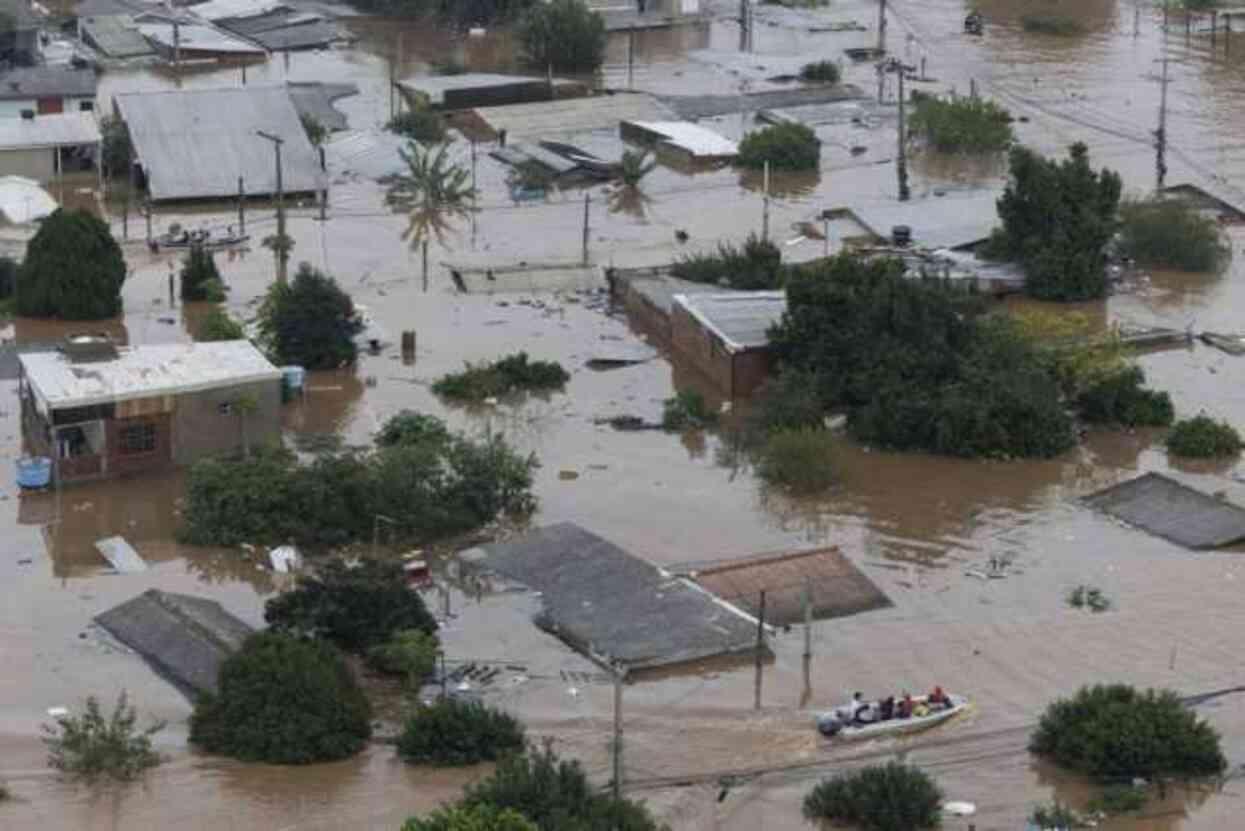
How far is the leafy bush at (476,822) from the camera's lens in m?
14.9

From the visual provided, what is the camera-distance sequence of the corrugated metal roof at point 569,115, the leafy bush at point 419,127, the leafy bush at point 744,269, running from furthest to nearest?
1. the corrugated metal roof at point 569,115
2. the leafy bush at point 419,127
3. the leafy bush at point 744,269

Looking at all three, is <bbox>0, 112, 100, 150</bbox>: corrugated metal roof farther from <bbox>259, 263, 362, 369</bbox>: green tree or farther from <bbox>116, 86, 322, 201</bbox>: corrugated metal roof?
<bbox>259, 263, 362, 369</bbox>: green tree

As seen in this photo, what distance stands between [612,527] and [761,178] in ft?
45.6

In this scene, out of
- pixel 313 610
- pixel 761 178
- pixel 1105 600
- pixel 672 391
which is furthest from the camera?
pixel 761 178

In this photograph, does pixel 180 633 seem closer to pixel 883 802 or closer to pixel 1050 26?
pixel 883 802

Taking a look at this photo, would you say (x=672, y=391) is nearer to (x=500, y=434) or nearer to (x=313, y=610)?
(x=500, y=434)

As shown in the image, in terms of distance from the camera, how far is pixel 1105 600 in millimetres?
20328

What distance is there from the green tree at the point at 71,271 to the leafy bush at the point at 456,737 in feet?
37.9

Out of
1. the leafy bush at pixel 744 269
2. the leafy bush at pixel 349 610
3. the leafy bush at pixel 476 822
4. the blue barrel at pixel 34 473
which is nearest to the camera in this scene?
the leafy bush at pixel 476 822

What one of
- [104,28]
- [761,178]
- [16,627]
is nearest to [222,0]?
[104,28]

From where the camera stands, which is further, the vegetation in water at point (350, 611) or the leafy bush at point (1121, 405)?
the leafy bush at point (1121, 405)

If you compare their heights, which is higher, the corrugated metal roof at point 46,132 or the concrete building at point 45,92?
the concrete building at point 45,92

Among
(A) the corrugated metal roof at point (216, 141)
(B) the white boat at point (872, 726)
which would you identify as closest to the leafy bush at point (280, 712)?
(B) the white boat at point (872, 726)

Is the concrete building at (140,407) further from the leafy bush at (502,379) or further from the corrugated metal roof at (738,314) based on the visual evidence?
the corrugated metal roof at (738,314)
